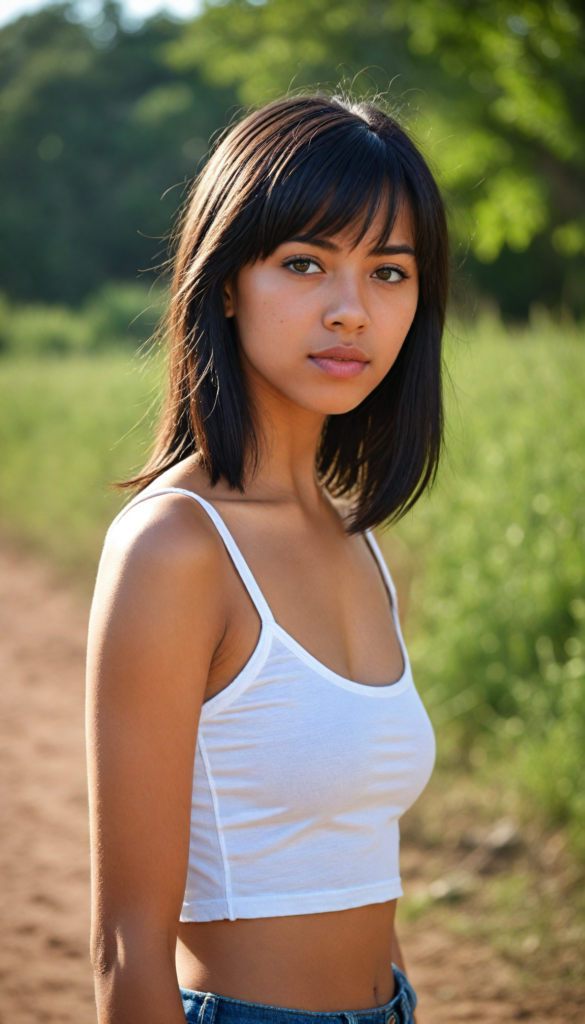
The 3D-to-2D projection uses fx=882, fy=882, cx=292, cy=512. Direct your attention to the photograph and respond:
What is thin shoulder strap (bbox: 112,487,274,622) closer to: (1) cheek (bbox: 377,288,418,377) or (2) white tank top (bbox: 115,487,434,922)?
(2) white tank top (bbox: 115,487,434,922)

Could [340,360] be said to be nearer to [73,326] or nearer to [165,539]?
[165,539]

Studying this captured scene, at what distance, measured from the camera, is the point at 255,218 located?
1375 millimetres

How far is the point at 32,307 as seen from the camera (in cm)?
2294

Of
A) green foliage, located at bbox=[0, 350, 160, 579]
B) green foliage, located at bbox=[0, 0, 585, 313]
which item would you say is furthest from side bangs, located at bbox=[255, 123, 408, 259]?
green foliage, located at bbox=[0, 350, 160, 579]

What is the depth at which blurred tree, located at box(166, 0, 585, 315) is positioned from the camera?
9.95 m

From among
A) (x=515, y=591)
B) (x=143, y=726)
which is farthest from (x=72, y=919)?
(x=143, y=726)

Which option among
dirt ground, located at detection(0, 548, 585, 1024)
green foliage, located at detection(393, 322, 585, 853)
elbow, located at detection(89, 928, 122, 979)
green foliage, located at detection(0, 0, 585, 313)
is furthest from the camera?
green foliage, located at detection(0, 0, 585, 313)

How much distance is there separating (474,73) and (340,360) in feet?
37.6

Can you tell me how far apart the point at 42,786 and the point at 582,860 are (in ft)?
8.73

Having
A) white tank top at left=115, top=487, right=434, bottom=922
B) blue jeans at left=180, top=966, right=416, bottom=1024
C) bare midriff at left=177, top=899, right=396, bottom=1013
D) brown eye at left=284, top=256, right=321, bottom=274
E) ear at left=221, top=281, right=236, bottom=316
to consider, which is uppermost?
brown eye at left=284, top=256, right=321, bottom=274

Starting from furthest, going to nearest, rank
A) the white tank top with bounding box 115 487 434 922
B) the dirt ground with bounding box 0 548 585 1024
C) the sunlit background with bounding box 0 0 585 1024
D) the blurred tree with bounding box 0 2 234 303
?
the blurred tree with bounding box 0 2 234 303
the sunlit background with bounding box 0 0 585 1024
the dirt ground with bounding box 0 548 585 1024
the white tank top with bounding box 115 487 434 922

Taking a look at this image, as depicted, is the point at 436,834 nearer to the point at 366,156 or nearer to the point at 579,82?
the point at 366,156

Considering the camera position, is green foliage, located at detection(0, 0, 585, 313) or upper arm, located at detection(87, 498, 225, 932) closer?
upper arm, located at detection(87, 498, 225, 932)

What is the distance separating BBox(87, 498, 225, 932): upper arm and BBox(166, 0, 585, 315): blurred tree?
1.28 m
